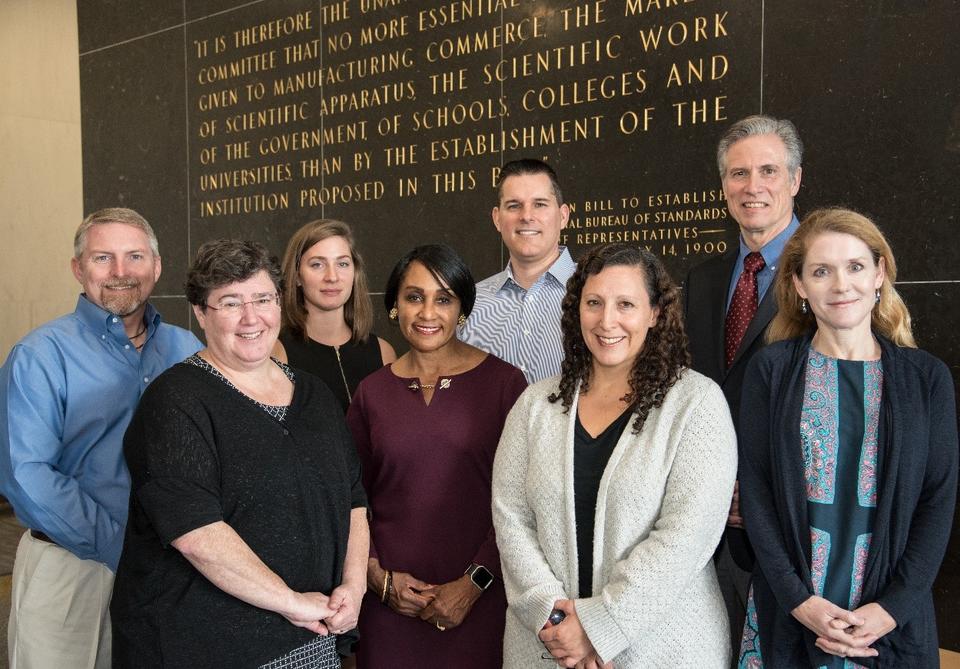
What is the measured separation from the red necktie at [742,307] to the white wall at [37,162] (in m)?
6.09

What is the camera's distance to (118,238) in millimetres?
2723

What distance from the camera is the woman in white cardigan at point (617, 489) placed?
6.44ft

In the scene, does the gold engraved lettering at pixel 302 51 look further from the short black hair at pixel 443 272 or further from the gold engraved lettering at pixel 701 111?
the short black hair at pixel 443 272

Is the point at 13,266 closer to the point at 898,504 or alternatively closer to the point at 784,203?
the point at 784,203

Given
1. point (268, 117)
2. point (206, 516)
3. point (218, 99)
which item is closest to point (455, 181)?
point (268, 117)

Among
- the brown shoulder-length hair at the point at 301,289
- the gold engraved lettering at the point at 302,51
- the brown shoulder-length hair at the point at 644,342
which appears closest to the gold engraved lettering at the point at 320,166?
the gold engraved lettering at the point at 302,51

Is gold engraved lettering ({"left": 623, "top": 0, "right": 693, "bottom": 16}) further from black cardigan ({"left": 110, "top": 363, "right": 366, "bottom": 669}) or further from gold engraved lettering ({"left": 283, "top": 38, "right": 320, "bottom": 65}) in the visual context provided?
black cardigan ({"left": 110, "top": 363, "right": 366, "bottom": 669})

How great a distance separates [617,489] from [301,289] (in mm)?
1571

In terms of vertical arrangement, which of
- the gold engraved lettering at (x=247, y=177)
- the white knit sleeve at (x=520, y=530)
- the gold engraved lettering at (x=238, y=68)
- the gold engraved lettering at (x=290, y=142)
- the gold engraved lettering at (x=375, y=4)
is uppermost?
the gold engraved lettering at (x=375, y=4)

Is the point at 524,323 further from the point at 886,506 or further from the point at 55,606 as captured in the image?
the point at 55,606

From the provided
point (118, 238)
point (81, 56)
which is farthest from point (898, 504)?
point (81, 56)

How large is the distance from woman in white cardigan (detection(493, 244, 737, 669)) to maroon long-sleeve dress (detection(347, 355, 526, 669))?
23cm

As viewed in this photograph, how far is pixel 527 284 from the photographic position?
10.4ft

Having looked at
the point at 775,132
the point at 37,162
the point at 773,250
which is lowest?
the point at 773,250
